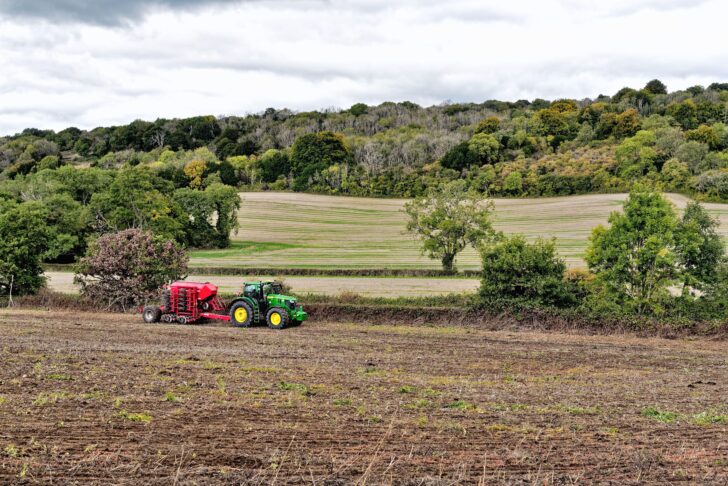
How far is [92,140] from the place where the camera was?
150875mm

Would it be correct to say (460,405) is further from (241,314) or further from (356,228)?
(356,228)

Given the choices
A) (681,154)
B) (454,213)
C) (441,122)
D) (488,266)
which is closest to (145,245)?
(488,266)

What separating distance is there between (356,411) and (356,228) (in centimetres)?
5701

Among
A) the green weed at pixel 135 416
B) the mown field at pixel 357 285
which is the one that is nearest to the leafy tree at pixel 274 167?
the mown field at pixel 357 285

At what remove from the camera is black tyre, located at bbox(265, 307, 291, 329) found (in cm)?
2611

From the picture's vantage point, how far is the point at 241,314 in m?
26.8

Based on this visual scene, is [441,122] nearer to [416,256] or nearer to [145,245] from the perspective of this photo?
[416,256]

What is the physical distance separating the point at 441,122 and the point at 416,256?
107 m

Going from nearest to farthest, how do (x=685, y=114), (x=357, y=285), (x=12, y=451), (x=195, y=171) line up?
(x=12, y=451) → (x=357, y=285) → (x=195, y=171) → (x=685, y=114)

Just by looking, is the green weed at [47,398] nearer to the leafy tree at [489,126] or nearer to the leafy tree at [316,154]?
the leafy tree at [316,154]

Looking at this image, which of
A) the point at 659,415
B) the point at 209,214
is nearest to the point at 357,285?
the point at 659,415

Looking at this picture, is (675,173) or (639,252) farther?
(675,173)

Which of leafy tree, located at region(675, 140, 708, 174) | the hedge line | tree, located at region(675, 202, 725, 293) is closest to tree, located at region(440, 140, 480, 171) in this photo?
leafy tree, located at region(675, 140, 708, 174)

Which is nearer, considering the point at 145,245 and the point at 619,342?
the point at 619,342
